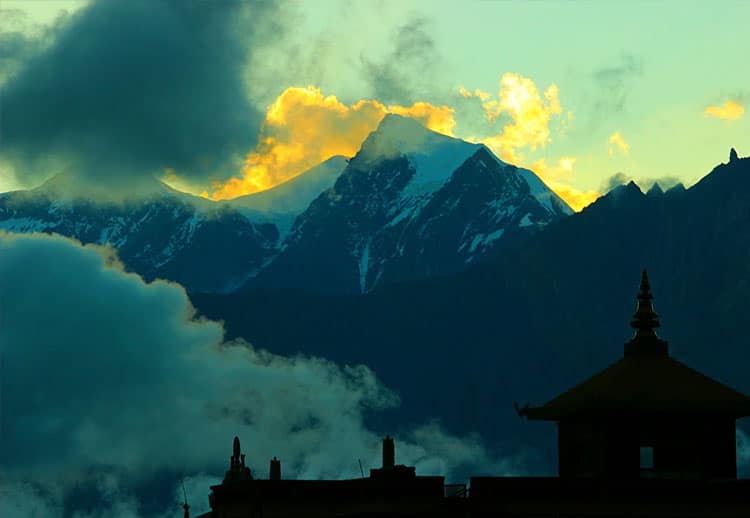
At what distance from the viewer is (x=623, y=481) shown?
2712 inches

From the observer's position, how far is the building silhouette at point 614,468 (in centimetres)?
6850

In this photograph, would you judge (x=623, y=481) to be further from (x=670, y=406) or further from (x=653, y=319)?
(x=653, y=319)

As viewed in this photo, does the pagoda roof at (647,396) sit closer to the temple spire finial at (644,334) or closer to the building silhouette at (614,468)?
the building silhouette at (614,468)

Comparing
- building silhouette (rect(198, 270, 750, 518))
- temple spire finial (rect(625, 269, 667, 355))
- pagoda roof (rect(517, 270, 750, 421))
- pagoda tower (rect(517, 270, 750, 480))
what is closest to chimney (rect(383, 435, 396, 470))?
building silhouette (rect(198, 270, 750, 518))

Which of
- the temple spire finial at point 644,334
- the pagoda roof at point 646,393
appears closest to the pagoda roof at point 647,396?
the pagoda roof at point 646,393

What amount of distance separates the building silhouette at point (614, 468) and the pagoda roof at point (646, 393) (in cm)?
3

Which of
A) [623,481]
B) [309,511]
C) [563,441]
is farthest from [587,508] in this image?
[309,511]

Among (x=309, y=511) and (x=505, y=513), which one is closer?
(x=505, y=513)

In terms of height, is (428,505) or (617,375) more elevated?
(617,375)

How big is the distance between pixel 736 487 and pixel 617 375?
771 centimetres

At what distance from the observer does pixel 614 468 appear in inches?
2810

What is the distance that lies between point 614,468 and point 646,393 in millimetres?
3087

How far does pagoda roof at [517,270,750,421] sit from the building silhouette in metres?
0.03

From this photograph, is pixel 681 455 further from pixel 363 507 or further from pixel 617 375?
pixel 363 507
